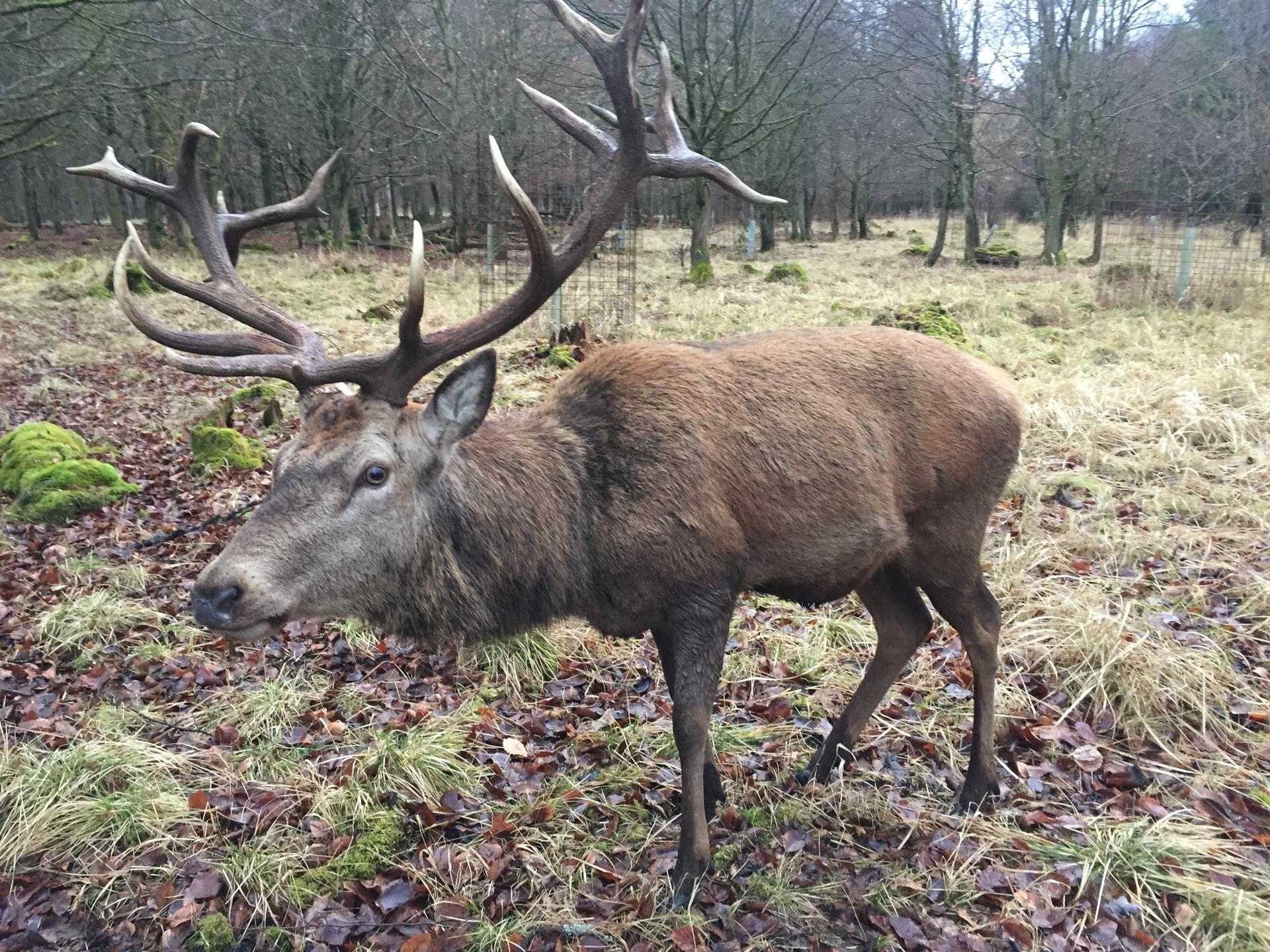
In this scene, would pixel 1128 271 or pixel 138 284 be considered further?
pixel 138 284

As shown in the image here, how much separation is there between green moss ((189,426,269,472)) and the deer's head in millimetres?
5042

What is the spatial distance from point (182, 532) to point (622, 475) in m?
4.66

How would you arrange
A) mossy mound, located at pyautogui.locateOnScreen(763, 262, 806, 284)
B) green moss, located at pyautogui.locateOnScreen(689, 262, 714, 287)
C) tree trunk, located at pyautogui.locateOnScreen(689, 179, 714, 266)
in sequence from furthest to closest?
1. tree trunk, located at pyautogui.locateOnScreen(689, 179, 714, 266)
2. mossy mound, located at pyautogui.locateOnScreen(763, 262, 806, 284)
3. green moss, located at pyautogui.locateOnScreen(689, 262, 714, 287)

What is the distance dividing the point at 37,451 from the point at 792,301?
13.4 m

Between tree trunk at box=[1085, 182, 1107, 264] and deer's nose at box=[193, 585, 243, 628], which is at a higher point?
tree trunk at box=[1085, 182, 1107, 264]

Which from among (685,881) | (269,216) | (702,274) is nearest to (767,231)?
(702,274)

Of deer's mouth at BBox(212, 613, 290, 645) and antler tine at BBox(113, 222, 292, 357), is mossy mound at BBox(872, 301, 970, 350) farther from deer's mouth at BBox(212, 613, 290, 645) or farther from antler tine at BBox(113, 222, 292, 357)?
deer's mouth at BBox(212, 613, 290, 645)

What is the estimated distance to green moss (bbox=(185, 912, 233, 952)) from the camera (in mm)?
3250

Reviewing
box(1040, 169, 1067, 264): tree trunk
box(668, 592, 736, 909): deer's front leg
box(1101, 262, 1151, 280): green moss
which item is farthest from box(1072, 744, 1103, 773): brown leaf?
box(1040, 169, 1067, 264): tree trunk

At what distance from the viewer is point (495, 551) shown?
3469 mm

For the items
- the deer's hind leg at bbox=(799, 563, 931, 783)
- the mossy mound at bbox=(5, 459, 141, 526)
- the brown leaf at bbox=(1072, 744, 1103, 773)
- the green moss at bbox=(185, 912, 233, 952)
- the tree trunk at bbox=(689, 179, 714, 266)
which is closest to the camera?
the green moss at bbox=(185, 912, 233, 952)

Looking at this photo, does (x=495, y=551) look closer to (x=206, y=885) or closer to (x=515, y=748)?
(x=515, y=748)

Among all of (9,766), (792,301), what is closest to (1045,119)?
(792,301)

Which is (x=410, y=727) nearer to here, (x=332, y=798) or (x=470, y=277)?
(x=332, y=798)
